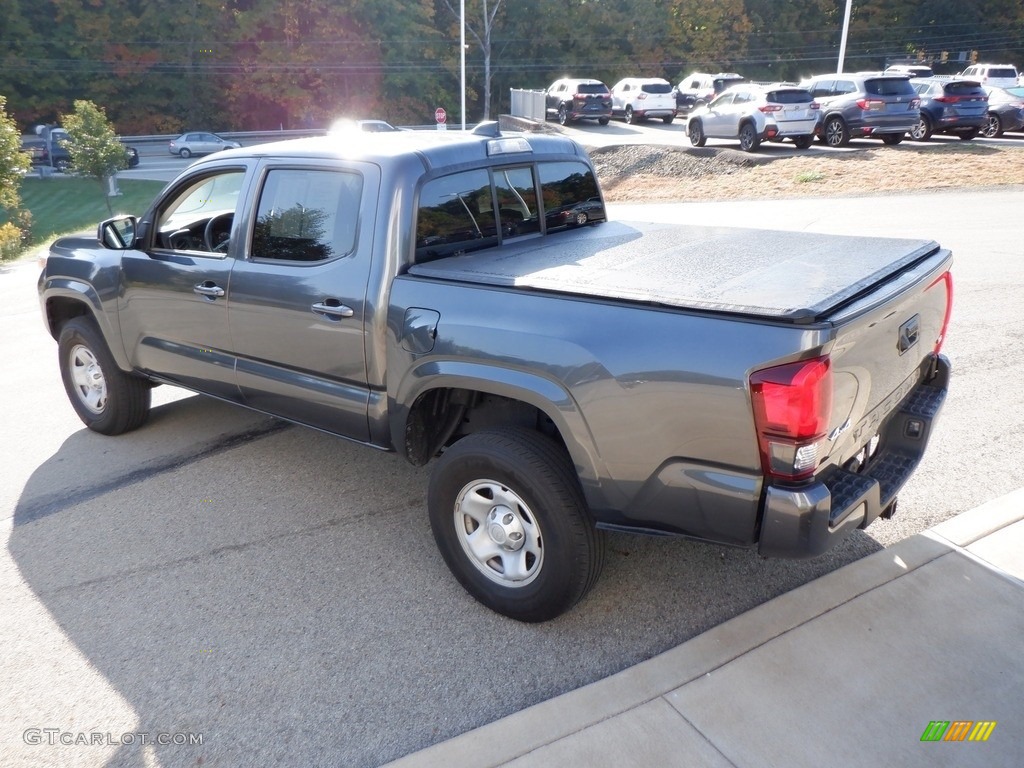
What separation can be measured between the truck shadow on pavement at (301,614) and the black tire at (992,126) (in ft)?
81.2

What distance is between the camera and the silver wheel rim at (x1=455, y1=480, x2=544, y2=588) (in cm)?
345

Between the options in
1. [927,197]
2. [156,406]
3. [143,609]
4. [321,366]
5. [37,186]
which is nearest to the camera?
[143,609]

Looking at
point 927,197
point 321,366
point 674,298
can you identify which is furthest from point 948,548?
point 927,197

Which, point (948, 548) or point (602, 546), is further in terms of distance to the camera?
point (948, 548)

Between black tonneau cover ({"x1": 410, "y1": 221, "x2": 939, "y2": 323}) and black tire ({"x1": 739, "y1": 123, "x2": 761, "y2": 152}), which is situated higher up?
black tonneau cover ({"x1": 410, "y1": 221, "x2": 939, "y2": 323})

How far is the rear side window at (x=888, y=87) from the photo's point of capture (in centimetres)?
2138

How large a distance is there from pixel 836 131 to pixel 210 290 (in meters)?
21.8

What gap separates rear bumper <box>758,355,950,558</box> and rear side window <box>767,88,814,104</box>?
2077cm

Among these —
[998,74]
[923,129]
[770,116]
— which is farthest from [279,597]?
[998,74]

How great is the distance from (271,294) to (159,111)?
62029 mm

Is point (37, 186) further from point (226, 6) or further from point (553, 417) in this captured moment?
point (553, 417)

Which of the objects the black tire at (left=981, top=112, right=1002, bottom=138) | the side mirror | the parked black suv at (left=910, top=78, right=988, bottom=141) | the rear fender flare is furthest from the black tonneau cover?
the black tire at (left=981, top=112, right=1002, bottom=138)

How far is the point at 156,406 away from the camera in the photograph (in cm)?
636

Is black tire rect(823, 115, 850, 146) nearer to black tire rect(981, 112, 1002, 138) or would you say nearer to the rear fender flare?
black tire rect(981, 112, 1002, 138)
